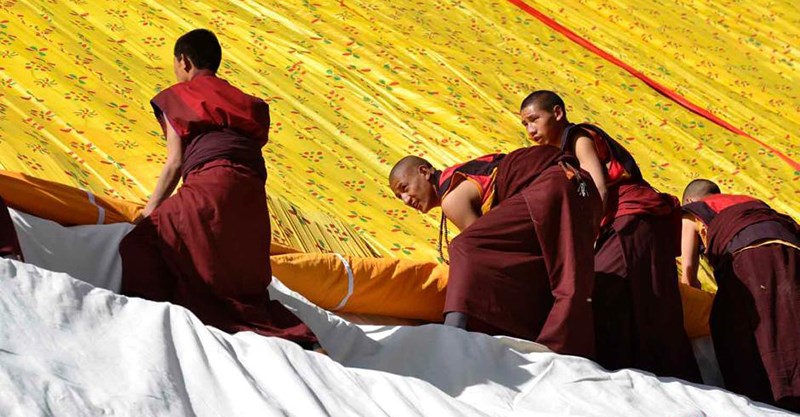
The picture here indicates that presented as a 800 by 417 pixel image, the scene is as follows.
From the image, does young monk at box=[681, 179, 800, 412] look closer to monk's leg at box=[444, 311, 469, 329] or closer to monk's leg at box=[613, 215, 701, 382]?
monk's leg at box=[613, 215, 701, 382]

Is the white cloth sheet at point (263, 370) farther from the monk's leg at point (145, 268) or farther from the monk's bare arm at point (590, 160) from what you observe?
the monk's bare arm at point (590, 160)

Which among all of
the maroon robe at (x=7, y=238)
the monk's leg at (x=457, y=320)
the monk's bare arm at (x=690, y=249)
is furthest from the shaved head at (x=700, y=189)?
the maroon robe at (x=7, y=238)

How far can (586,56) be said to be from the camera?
5914mm

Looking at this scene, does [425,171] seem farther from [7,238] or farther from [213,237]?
[7,238]

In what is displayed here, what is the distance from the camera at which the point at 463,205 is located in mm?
3217

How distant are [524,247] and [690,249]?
0.81m

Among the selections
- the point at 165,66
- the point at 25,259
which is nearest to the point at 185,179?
the point at 25,259

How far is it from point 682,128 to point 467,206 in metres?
2.45

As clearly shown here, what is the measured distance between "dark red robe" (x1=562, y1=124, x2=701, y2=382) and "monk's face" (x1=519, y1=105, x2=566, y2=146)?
8 centimetres

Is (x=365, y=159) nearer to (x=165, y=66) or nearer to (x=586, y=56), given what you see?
(x=165, y=66)

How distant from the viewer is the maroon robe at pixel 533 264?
308 cm

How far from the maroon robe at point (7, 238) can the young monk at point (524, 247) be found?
41.4 inches

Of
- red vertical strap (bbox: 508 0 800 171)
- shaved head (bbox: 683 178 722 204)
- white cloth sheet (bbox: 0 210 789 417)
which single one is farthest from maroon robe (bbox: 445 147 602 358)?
red vertical strap (bbox: 508 0 800 171)

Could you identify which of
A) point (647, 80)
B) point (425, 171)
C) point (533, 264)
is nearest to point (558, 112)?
point (425, 171)
